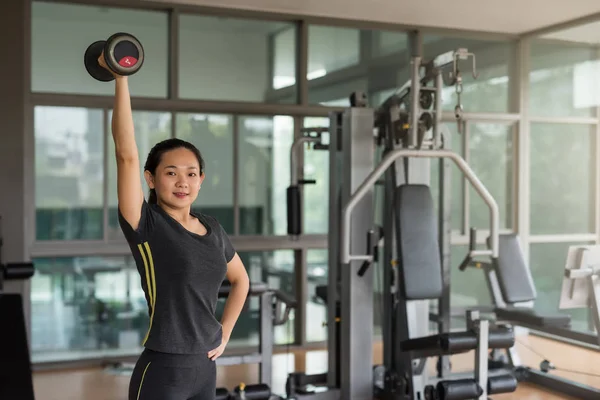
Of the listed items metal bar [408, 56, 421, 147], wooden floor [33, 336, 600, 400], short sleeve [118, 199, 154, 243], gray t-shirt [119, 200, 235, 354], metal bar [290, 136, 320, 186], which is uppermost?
metal bar [408, 56, 421, 147]

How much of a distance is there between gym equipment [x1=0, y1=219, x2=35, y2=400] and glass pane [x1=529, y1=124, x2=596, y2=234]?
387 centimetres

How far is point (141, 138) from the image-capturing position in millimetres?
4816

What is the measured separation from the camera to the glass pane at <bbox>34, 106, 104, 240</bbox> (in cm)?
457

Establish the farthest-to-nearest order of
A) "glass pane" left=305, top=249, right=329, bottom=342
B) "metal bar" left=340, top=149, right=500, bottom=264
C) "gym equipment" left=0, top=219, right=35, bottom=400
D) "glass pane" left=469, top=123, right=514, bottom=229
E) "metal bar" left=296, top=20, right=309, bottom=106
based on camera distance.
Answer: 1. "glass pane" left=469, top=123, right=514, bottom=229
2. "glass pane" left=305, top=249, right=329, bottom=342
3. "metal bar" left=296, top=20, right=309, bottom=106
4. "metal bar" left=340, top=149, right=500, bottom=264
5. "gym equipment" left=0, top=219, right=35, bottom=400

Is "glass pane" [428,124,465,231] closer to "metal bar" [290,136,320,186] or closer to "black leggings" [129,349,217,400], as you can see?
"metal bar" [290,136,320,186]

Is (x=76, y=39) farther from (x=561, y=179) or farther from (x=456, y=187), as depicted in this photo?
(x=561, y=179)

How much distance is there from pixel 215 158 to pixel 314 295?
1227 millimetres

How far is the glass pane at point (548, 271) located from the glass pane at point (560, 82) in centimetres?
105

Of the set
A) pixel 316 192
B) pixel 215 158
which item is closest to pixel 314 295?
pixel 316 192

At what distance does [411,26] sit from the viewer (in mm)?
5441

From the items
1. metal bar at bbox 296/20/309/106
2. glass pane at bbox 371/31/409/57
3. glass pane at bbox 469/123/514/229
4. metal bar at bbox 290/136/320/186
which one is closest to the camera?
metal bar at bbox 290/136/320/186

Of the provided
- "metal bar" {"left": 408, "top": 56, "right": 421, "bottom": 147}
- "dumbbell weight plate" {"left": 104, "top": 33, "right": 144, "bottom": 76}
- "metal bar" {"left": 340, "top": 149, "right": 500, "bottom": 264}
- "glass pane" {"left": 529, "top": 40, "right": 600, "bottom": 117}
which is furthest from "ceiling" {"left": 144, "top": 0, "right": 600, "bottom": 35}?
"dumbbell weight plate" {"left": 104, "top": 33, "right": 144, "bottom": 76}

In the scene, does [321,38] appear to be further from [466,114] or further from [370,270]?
[370,270]

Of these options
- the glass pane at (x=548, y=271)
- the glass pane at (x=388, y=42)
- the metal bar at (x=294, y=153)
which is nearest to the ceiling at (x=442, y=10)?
the glass pane at (x=388, y=42)
